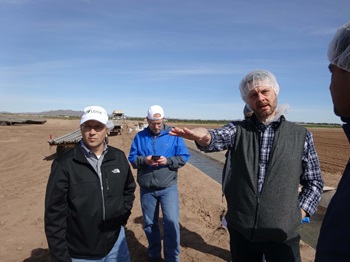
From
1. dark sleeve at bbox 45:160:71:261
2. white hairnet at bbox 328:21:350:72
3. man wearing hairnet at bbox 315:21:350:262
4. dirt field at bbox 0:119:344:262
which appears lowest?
dirt field at bbox 0:119:344:262

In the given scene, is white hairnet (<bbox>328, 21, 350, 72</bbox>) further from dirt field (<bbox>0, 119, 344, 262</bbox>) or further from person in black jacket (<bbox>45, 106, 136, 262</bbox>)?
dirt field (<bbox>0, 119, 344, 262</bbox>)

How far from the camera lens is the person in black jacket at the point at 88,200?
2.37 m

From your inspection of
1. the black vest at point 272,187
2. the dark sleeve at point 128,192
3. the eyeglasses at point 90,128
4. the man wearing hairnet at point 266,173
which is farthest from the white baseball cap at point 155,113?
the black vest at point 272,187

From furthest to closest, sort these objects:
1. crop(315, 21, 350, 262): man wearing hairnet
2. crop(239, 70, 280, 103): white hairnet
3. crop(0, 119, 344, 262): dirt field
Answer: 1. crop(0, 119, 344, 262): dirt field
2. crop(239, 70, 280, 103): white hairnet
3. crop(315, 21, 350, 262): man wearing hairnet

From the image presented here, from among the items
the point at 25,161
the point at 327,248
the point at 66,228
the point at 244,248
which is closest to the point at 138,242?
the point at 66,228

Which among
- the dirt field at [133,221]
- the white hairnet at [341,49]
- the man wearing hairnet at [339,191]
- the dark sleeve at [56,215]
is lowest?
the dirt field at [133,221]

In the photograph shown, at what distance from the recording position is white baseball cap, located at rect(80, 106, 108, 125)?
2.67 meters

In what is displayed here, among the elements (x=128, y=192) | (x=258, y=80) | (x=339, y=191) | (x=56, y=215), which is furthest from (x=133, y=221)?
(x=339, y=191)

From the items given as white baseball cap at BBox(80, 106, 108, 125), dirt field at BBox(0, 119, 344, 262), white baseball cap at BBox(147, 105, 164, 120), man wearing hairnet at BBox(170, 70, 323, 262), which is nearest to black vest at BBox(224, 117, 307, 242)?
man wearing hairnet at BBox(170, 70, 323, 262)

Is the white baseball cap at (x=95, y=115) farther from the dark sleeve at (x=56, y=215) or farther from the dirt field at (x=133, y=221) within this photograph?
the dirt field at (x=133, y=221)

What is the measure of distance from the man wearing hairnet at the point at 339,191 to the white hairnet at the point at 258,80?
37.1 inches

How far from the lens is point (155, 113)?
3879mm

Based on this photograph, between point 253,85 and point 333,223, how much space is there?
57.8 inches

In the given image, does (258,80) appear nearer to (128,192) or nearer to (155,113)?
(128,192)
